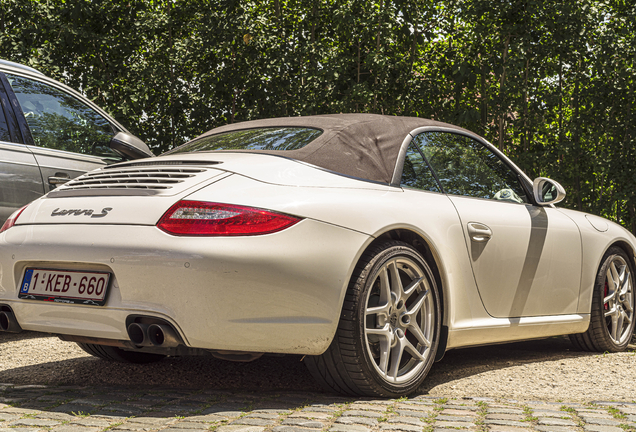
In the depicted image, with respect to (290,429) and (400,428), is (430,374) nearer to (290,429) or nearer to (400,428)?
(400,428)

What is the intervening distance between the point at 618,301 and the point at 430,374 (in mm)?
2002

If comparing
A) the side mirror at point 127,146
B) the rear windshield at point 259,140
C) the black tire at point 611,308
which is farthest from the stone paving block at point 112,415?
the black tire at point 611,308

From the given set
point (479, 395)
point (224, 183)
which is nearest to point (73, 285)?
point (224, 183)

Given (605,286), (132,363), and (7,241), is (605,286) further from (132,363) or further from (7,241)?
(7,241)

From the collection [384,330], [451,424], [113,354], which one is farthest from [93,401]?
[451,424]

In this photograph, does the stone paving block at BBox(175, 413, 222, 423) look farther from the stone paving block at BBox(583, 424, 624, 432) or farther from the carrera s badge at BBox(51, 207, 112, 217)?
the stone paving block at BBox(583, 424, 624, 432)

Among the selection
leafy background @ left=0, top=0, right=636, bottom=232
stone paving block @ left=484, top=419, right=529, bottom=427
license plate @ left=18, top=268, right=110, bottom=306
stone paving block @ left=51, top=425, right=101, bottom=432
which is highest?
leafy background @ left=0, top=0, right=636, bottom=232

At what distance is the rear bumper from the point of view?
276 cm

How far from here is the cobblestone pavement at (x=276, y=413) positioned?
2.64 metres

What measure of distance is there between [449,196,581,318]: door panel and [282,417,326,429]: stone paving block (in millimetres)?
1480

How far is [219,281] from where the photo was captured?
2.75 m

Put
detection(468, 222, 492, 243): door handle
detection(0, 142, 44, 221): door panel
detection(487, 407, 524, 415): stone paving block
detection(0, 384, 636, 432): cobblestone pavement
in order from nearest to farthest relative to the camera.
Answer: detection(0, 384, 636, 432): cobblestone pavement, detection(487, 407, 524, 415): stone paving block, detection(468, 222, 492, 243): door handle, detection(0, 142, 44, 221): door panel

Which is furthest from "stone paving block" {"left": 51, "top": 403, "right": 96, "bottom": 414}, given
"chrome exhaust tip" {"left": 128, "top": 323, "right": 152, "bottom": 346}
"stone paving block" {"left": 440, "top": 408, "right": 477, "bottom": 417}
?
"stone paving block" {"left": 440, "top": 408, "right": 477, "bottom": 417}

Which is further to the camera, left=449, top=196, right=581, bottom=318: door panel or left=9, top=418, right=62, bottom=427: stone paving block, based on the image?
left=449, top=196, right=581, bottom=318: door panel
